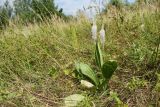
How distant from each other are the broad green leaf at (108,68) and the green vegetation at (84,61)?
0.02 m

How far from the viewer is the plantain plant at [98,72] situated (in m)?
2.75

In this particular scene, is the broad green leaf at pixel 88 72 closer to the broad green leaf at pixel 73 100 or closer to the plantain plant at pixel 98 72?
the plantain plant at pixel 98 72

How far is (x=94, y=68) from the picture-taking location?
10.3ft

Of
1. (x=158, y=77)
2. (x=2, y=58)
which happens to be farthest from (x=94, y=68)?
(x=2, y=58)

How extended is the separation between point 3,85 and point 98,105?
0.97 meters

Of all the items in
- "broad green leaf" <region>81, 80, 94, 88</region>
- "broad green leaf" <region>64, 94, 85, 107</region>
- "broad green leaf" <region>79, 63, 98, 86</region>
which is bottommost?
"broad green leaf" <region>64, 94, 85, 107</region>

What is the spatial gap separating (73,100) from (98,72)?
48cm

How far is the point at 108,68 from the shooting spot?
2.75 m

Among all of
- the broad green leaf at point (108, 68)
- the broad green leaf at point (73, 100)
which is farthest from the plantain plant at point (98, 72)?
the broad green leaf at point (73, 100)

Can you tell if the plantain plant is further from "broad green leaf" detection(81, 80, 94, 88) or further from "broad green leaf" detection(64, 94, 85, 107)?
"broad green leaf" detection(64, 94, 85, 107)

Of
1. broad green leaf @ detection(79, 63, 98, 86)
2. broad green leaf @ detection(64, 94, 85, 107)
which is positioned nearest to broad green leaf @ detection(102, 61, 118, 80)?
broad green leaf @ detection(79, 63, 98, 86)

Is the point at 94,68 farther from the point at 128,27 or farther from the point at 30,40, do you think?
the point at 30,40

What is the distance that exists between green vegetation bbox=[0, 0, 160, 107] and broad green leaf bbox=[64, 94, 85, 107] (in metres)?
0.03

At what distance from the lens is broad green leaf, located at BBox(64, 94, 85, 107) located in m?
2.59
